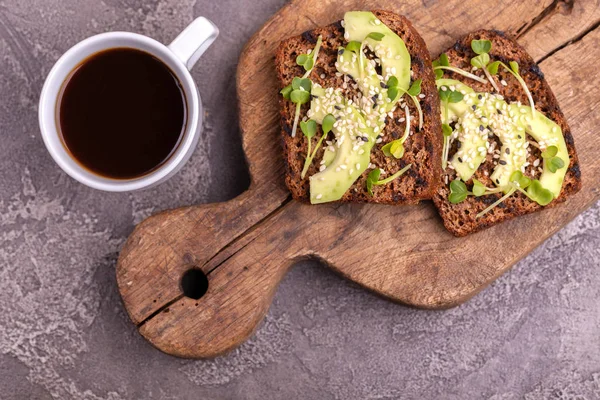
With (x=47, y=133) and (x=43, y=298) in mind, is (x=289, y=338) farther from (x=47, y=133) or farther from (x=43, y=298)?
(x=47, y=133)

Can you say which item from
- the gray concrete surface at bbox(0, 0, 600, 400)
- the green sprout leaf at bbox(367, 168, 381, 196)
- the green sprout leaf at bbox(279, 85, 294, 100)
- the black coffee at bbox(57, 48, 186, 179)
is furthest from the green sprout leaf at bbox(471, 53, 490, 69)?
the black coffee at bbox(57, 48, 186, 179)

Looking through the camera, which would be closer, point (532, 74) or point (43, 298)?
point (532, 74)

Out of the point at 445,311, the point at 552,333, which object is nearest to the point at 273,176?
the point at 445,311

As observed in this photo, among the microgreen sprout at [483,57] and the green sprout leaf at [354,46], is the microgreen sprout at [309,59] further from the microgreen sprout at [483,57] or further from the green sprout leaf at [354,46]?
the microgreen sprout at [483,57]

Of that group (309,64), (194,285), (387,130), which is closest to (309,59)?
(309,64)

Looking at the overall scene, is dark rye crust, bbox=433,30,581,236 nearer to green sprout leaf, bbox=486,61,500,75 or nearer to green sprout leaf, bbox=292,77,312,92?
green sprout leaf, bbox=486,61,500,75
